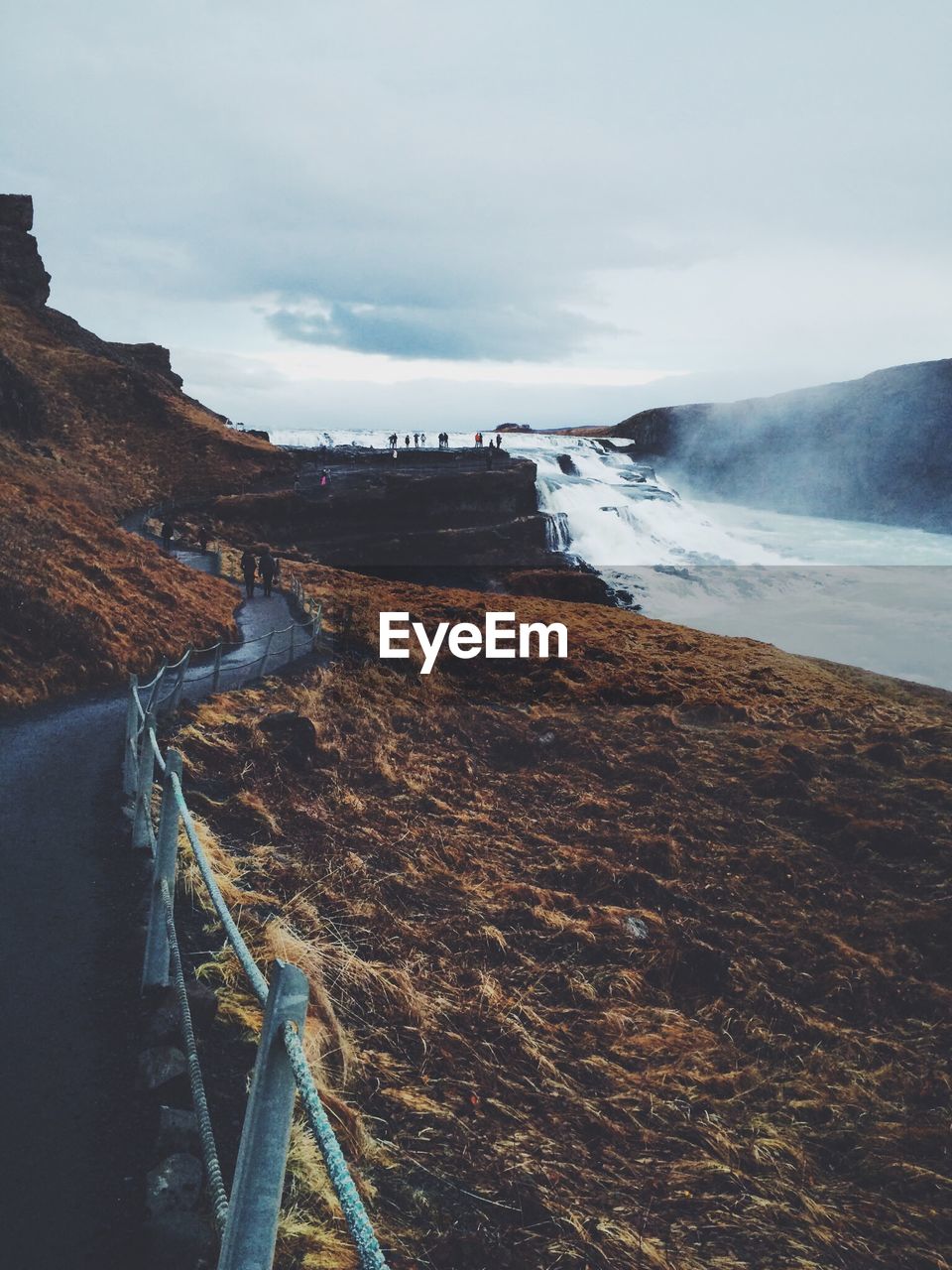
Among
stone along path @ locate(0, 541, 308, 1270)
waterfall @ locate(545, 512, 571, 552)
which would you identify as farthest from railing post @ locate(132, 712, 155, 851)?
waterfall @ locate(545, 512, 571, 552)

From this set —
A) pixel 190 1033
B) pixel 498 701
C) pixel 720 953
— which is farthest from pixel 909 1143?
pixel 498 701

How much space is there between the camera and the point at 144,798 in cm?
689

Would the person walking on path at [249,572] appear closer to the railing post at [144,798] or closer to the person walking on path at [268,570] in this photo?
the person walking on path at [268,570]

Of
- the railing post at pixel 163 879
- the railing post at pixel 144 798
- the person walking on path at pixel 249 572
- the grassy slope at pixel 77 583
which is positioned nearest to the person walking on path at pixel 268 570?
the person walking on path at pixel 249 572

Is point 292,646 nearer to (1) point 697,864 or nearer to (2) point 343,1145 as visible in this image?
(1) point 697,864

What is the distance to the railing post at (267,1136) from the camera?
6.93ft

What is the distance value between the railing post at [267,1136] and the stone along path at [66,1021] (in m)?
1.56

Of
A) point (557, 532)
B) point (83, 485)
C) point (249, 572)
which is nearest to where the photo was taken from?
point (249, 572)

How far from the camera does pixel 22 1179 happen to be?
3.65m

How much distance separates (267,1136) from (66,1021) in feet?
11.3

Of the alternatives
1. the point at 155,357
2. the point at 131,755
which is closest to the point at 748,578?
the point at 131,755

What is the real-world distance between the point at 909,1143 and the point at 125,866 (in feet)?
23.0

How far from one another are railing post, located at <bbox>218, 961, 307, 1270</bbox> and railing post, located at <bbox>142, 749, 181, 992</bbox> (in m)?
2.74

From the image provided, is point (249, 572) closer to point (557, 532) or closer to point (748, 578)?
point (557, 532)
